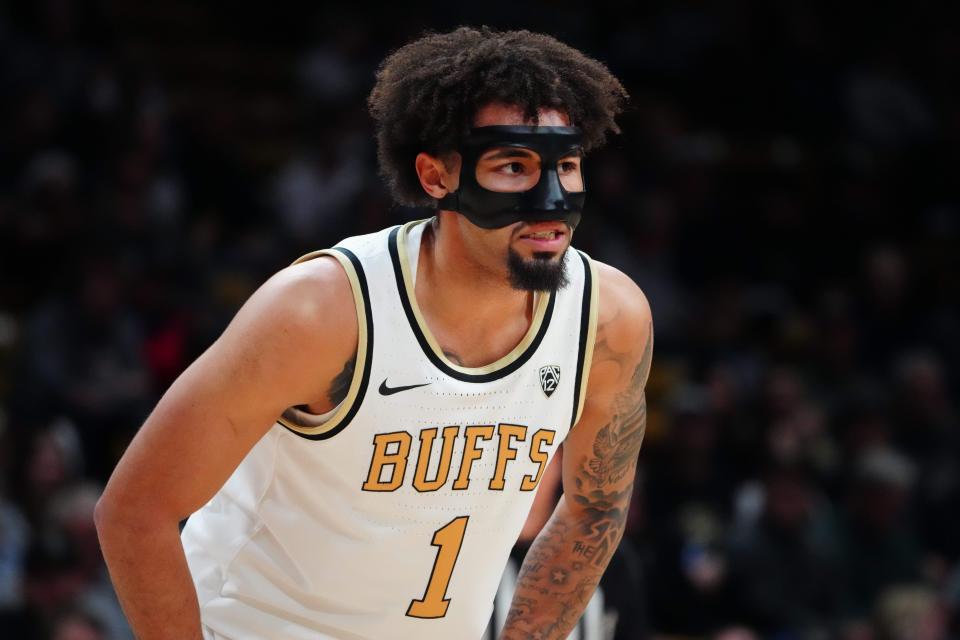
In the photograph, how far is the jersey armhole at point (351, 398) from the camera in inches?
117

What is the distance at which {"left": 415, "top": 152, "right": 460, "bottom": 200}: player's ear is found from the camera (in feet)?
10.1

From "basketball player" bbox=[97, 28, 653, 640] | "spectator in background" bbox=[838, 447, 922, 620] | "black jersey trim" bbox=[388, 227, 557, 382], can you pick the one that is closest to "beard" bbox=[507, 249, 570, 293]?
"basketball player" bbox=[97, 28, 653, 640]

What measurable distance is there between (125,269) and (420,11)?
3.83 metres

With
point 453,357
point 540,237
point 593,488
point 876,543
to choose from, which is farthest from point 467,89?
point 876,543

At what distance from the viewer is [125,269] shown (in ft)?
25.4

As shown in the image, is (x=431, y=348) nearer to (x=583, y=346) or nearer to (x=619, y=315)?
(x=583, y=346)

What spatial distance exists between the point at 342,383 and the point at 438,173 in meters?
0.51

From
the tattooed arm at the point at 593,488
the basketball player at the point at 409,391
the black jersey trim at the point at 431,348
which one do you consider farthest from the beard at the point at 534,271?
the tattooed arm at the point at 593,488

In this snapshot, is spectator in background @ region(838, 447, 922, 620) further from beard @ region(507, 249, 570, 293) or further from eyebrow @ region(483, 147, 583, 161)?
eyebrow @ region(483, 147, 583, 161)

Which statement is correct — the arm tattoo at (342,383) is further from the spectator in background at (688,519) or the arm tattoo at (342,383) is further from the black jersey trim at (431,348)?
the spectator in background at (688,519)

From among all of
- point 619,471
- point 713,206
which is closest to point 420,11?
point 713,206

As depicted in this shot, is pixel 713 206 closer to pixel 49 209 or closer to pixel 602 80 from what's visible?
pixel 49 209

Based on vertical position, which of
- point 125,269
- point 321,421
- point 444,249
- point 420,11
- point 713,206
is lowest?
point 321,421

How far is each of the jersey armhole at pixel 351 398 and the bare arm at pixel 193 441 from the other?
95 millimetres
